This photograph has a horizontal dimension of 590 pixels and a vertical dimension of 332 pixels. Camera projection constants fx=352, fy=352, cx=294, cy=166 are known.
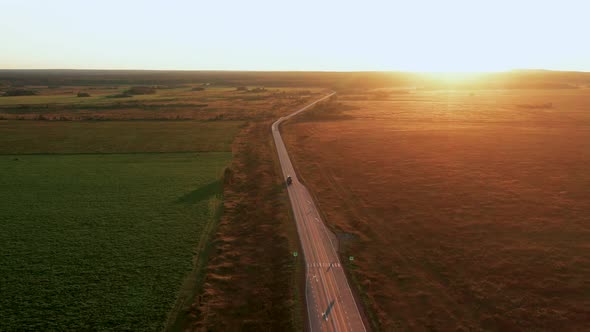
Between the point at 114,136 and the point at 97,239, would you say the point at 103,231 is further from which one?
the point at 114,136

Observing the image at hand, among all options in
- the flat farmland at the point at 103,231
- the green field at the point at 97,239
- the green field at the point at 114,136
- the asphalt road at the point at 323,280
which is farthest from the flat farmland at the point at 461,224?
the green field at the point at 114,136

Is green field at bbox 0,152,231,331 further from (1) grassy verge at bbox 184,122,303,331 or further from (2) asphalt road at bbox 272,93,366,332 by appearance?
(2) asphalt road at bbox 272,93,366,332

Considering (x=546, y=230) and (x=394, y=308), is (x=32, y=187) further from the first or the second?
(x=546, y=230)

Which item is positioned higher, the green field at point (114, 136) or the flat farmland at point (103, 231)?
the green field at point (114, 136)

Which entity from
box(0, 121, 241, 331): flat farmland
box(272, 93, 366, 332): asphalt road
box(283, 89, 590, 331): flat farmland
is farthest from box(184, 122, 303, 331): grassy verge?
box(283, 89, 590, 331): flat farmland

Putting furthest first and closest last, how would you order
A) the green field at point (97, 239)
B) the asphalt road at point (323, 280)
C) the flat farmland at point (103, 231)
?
the flat farmland at point (103, 231), the green field at point (97, 239), the asphalt road at point (323, 280)

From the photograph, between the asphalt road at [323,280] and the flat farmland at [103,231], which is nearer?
the asphalt road at [323,280]

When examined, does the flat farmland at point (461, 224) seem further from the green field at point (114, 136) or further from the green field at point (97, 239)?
the green field at point (114, 136)
